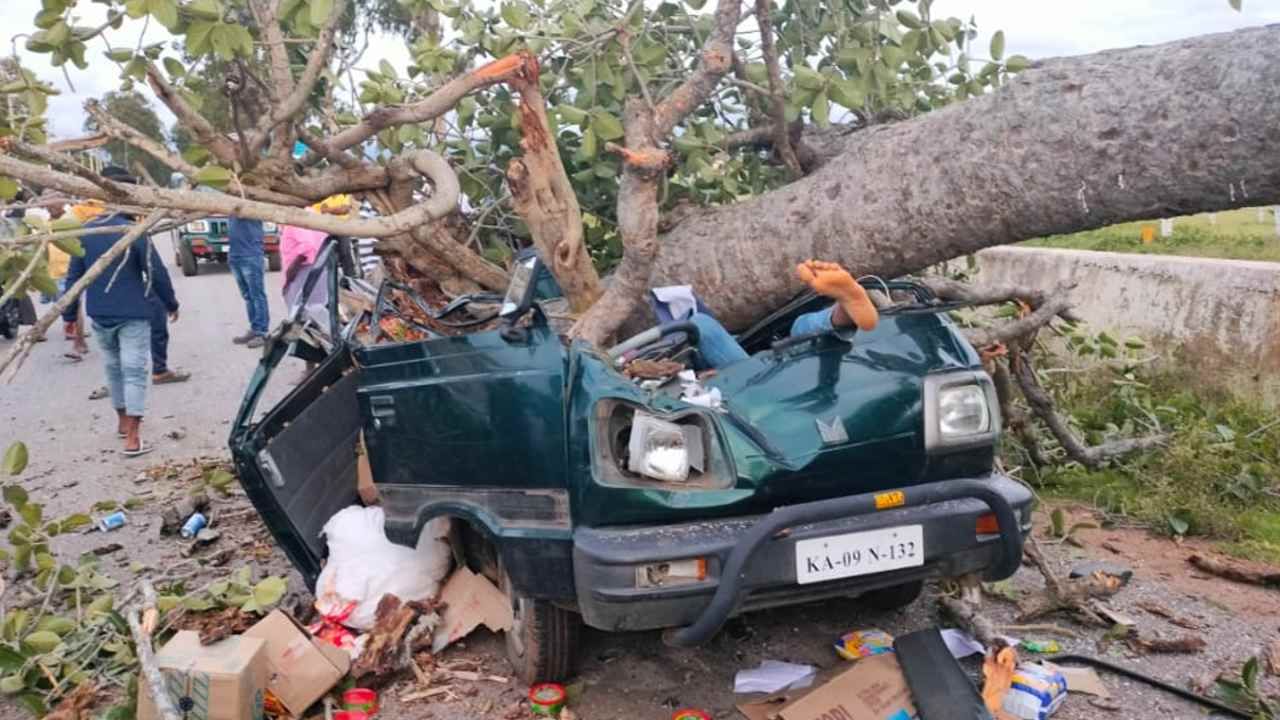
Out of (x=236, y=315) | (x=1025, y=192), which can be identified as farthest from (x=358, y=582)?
(x=236, y=315)

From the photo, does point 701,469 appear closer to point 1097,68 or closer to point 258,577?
point 1097,68

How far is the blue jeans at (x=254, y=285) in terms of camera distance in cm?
1002

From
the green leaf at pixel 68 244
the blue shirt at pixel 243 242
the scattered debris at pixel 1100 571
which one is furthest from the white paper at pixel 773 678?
the blue shirt at pixel 243 242

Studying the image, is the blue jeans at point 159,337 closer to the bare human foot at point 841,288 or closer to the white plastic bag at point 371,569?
the white plastic bag at point 371,569

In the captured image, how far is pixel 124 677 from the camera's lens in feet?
11.5

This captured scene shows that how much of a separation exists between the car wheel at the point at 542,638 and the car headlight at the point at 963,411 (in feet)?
4.27

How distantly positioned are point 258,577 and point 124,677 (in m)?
0.95

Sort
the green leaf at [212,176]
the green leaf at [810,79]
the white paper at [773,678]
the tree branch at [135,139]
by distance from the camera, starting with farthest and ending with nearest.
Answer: the green leaf at [810,79] < the tree branch at [135,139] < the white paper at [773,678] < the green leaf at [212,176]

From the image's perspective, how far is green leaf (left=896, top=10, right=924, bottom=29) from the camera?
4371 millimetres

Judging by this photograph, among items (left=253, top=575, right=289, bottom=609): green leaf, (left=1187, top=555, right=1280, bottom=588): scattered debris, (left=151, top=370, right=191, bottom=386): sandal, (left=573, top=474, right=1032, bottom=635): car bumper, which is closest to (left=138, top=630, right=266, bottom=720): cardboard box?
(left=253, top=575, right=289, bottom=609): green leaf

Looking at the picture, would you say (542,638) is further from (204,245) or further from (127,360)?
(204,245)

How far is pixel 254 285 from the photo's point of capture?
10.1 m

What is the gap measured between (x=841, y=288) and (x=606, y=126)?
1.77 m

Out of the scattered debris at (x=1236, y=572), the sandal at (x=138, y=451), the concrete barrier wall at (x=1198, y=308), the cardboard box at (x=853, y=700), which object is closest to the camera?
the cardboard box at (x=853, y=700)
